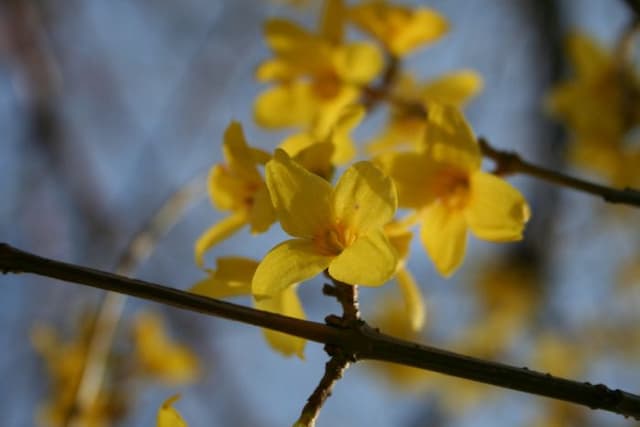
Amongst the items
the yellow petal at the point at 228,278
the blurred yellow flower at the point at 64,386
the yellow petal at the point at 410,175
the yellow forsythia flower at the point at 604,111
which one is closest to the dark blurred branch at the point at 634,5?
the yellow petal at the point at 410,175

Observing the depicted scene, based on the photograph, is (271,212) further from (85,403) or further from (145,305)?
(145,305)

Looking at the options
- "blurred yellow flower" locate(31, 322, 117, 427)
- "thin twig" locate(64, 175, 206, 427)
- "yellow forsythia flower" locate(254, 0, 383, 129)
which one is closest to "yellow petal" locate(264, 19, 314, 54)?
"yellow forsythia flower" locate(254, 0, 383, 129)

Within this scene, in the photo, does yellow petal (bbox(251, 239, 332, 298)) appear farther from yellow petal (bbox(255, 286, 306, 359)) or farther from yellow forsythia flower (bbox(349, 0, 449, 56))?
yellow forsythia flower (bbox(349, 0, 449, 56))

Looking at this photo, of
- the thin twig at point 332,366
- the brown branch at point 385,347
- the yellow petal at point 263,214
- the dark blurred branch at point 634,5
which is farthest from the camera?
the dark blurred branch at point 634,5

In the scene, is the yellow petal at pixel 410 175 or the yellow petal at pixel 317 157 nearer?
the yellow petal at pixel 317 157

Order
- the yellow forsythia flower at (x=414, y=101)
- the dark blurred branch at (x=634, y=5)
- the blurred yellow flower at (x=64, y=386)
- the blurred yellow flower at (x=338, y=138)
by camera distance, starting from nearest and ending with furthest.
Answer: the blurred yellow flower at (x=338, y=138) < the dark blurred branch at (x=634, y=5) < the yellow forsythia flower at (x=414, y=101) < the blurred yellow flower at (x=64, y=386)

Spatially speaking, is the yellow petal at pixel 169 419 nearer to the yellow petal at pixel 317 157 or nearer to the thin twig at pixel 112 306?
the yellow petal at pixel 317 157
